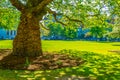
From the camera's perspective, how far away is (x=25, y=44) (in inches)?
753

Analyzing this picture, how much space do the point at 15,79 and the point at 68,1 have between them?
12.0 m

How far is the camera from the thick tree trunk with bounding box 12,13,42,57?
62.3 ft

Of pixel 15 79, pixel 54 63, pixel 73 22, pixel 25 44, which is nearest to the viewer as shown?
pixel 15 79

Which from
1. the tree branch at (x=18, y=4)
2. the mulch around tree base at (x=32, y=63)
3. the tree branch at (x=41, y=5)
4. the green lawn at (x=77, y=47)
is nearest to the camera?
the mulch around tree base at (x=32, y=63)

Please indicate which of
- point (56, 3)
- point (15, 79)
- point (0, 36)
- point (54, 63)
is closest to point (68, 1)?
point (56, 3)

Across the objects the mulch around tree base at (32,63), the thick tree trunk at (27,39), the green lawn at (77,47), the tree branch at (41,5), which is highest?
the tree branch at (41,5)

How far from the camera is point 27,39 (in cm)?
1917

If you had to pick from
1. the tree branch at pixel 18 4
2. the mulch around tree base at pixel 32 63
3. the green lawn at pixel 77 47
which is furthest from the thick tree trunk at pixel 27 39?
the green lawn at pixel 77 47

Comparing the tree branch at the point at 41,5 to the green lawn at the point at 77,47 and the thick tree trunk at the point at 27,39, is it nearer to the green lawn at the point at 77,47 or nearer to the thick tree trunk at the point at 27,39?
the thick tree trunk at the point at 27,39

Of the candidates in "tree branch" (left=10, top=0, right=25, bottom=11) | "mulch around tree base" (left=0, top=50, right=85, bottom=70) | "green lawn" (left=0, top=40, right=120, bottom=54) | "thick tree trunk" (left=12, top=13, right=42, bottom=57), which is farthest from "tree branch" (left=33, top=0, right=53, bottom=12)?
"green lawn" (left=0, top=40, right=120, bottom=54)

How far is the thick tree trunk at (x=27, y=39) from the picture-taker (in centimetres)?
1900

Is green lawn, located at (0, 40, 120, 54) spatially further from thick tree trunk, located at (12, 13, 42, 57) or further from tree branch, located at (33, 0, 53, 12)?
tree branch, located at (33, 0, 53, 12)

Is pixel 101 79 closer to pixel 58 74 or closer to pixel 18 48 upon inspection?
pixel 58 74

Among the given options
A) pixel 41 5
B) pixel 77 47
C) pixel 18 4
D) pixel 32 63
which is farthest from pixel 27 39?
pixel 77 47
